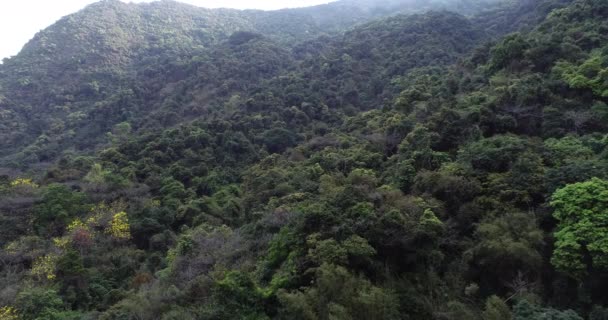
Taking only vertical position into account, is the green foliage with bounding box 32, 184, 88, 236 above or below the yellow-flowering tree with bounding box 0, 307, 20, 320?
below

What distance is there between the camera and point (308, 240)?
15148 mm

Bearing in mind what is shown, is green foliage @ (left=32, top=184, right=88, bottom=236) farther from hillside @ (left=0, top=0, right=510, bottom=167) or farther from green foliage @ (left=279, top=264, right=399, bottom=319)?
hillside @ (left=0, top=0, right=510, bottom=167)

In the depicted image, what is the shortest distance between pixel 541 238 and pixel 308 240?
23.2 ft

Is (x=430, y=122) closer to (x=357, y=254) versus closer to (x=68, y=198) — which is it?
(x=357, y=254)

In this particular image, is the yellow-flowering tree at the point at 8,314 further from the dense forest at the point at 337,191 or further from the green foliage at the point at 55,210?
the green foliage at the point at 55,210

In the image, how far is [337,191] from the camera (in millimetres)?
18406

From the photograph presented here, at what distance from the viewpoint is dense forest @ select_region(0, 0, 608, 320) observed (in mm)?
13523

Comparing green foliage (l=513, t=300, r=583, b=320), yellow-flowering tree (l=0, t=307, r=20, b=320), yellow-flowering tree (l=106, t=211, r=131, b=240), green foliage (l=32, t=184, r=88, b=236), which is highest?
green foliage (l=513, t=300, r=583, b=320)

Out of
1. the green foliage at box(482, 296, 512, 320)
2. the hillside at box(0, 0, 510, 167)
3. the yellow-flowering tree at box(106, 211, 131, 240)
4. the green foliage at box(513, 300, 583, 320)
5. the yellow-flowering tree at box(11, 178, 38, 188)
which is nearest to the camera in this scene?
the green foliage at box(513, 300, 583, 320)

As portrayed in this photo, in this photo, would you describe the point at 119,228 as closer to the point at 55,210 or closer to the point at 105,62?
the point at 55,210

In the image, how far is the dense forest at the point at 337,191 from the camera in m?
13.5

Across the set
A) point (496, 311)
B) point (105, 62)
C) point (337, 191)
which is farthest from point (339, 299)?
point (105, 62)

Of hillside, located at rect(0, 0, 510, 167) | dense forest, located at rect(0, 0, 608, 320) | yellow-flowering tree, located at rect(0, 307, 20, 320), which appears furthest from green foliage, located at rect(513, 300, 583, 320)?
hillside, located at rect(0, 0, 510, 167)

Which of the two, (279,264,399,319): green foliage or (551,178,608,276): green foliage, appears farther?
(551,178,608,276): green foliage
